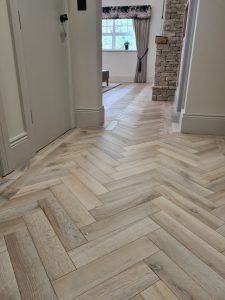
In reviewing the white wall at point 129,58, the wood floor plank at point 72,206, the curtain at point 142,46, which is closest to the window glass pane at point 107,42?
the white wall at point 129,58

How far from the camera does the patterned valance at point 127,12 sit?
673 cm

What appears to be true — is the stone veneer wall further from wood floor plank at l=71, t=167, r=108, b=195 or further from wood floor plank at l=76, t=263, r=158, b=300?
wood floor plank at l=76, t=263, r=158, b=300

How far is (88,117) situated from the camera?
2.63 meters

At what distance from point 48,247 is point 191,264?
59 centimetres

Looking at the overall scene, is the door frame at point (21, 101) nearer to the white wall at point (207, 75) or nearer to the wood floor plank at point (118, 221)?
the wood floor plank at point (118, 221)

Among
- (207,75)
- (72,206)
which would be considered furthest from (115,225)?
(207,75)

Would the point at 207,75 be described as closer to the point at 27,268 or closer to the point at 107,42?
the point at 27,268

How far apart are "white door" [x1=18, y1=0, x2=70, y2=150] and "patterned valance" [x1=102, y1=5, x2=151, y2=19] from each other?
5422 millimetres

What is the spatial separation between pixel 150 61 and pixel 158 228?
6.96 metres

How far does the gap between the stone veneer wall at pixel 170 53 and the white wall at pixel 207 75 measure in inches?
81.2

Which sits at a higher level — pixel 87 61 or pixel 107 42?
pixel 107 42

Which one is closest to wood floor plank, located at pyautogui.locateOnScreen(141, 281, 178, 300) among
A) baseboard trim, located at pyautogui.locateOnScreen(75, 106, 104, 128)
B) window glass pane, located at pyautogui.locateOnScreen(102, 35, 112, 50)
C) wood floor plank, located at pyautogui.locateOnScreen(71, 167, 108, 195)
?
wood floor plank, located at pyautogui.locateOnScreen(71, 167, 108, 195)

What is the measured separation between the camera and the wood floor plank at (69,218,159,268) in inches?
37.4

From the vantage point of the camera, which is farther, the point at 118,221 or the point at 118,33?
the point at 118,33
